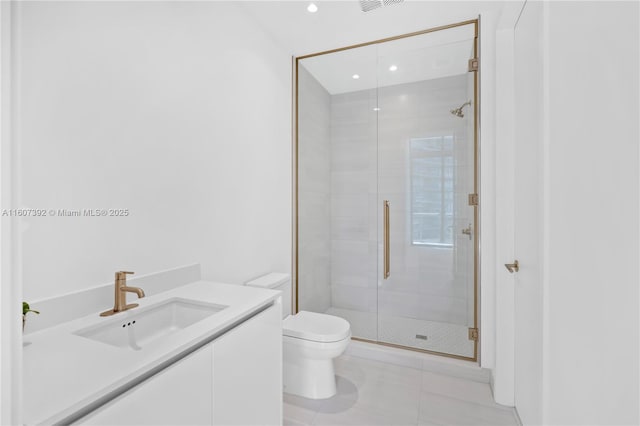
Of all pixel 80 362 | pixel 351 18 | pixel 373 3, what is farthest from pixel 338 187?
pixel 80 362

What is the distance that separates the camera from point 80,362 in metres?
0.80

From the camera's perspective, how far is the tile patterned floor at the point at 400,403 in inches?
69.0

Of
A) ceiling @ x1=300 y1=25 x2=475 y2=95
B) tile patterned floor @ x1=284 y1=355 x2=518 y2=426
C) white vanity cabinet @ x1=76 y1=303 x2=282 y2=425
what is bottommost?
tile patterned floor @ x1=284 y1=355 x2=518 y2=426

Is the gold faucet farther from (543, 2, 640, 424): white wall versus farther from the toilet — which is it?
(543, 2, 640, 424): white wall

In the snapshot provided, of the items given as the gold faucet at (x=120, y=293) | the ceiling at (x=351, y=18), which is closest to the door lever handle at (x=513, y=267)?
the ceiling at (x=351, y=18)

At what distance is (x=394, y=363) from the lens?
92.8 inches

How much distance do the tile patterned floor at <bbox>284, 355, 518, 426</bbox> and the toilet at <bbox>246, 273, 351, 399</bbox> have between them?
0.22ft

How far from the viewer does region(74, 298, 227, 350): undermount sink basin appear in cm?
113

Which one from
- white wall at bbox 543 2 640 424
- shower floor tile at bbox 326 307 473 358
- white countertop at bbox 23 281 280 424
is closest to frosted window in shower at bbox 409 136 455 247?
shower floor tile at bbox 326 307 473 358

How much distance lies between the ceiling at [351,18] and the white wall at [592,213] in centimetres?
118

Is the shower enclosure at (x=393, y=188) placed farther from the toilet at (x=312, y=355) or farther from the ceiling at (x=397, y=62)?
the toilet at (x=312, y=355)

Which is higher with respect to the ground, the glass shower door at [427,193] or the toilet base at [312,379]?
the glass shower door at [427,193]

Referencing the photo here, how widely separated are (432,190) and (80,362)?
2453mm

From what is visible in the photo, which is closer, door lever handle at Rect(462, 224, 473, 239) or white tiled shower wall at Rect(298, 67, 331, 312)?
door lever handle at Rect(462, 224, 473, 239)
